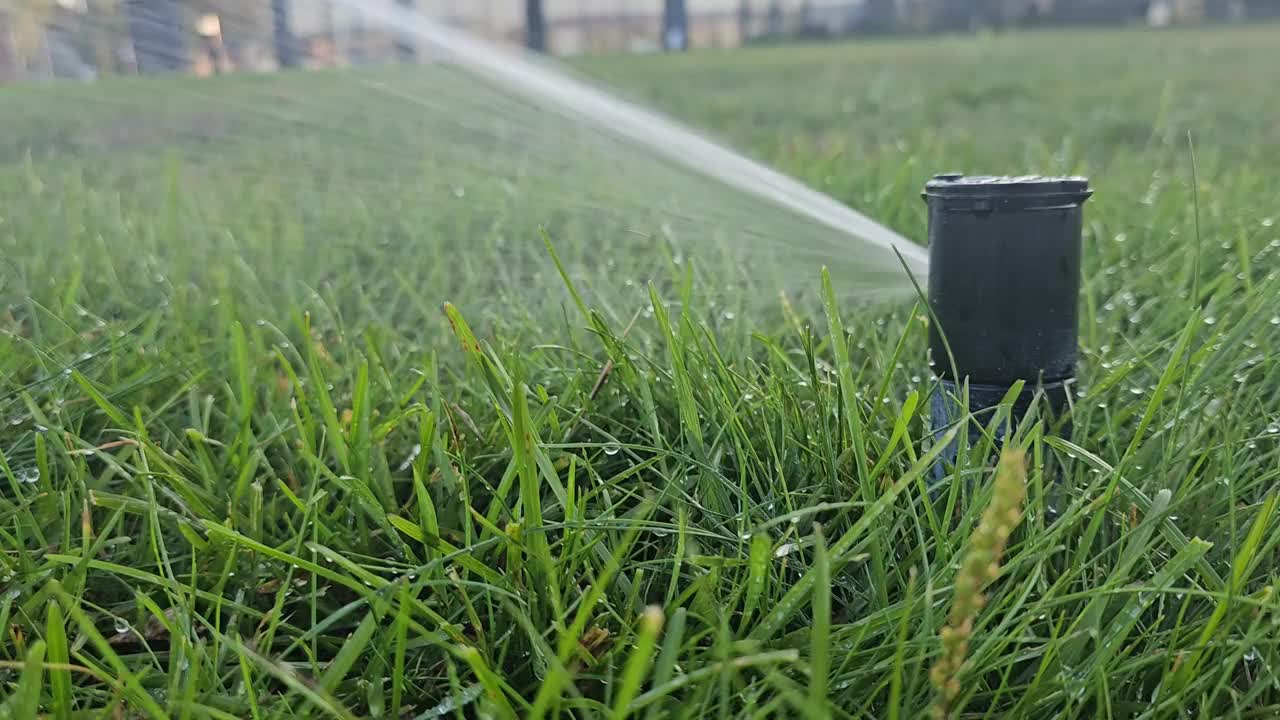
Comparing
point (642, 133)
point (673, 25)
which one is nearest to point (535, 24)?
point (673, 25)

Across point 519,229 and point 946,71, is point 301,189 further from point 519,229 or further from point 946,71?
point 946,71

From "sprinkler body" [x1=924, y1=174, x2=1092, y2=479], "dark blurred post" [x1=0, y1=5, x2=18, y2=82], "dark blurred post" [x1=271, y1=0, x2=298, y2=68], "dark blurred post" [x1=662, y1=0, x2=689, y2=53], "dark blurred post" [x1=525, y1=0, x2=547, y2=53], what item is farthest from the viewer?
"dark blurred post" [x1=662, y1=0, x2=689, y2=53]

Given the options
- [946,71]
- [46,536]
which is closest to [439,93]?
[46,536]

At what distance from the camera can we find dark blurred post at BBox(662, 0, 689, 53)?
62.4 feet

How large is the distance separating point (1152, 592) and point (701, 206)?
1307mm

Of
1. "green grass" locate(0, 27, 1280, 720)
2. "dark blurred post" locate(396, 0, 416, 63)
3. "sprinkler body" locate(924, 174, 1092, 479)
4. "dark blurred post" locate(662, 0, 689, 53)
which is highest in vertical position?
"dark blurred post" locate(662, 0, 689, 53)

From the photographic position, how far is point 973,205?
0.86 m

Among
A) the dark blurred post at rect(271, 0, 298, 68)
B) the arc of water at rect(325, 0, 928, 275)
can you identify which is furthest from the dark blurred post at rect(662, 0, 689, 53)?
the dark blurred post at rect(271, 0, 298, 68)

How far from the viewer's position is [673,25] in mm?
19328

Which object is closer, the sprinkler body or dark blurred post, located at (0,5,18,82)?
the sprinkler body

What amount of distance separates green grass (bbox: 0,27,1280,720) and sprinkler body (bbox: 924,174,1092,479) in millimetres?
66

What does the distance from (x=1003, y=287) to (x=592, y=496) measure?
0.48 metres

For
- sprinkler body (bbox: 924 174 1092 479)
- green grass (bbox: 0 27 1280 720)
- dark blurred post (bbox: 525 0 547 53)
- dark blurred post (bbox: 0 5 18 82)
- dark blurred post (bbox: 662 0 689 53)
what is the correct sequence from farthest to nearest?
dark blurred post (bbox: 662 0 689 53)
dark blurred post (bbox: 525 0 547 53)
dark blurred post (bbox: 0 5 18 82)
sprinkler body (bbox: 924 174 1092 479)
green grass (bbox: 0 27 1280 720)

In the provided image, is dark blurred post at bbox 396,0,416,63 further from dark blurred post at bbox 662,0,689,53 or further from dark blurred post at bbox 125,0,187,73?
dark blurred post at bbox 662,0,689,53
